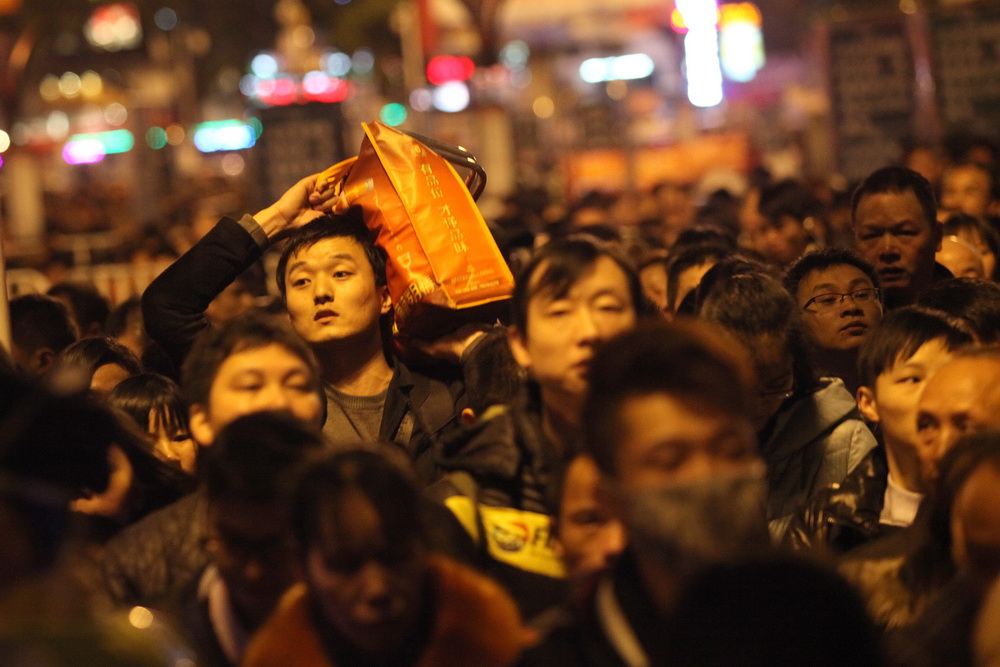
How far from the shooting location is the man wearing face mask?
102 inches

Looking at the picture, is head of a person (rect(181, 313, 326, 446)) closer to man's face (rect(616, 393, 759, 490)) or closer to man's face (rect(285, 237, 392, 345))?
man's face (rect(285, 237, 392, 345))

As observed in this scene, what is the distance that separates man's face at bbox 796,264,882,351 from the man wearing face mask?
3035 millimetres

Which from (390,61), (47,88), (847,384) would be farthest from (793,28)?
(847,384)

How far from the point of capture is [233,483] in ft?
Result: 10.4

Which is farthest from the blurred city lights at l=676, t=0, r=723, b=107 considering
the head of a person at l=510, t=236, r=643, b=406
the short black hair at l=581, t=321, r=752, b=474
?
the short black hair at l=581, t=321, r=752, b=474

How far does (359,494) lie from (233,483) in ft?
1.65

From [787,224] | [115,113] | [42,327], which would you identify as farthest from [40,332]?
[115,113]

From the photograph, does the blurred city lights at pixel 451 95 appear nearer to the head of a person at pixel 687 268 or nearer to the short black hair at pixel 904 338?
the head of a person at pixel 687 268

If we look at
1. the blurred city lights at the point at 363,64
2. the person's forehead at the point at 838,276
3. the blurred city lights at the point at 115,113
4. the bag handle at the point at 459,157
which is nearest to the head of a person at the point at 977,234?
the person's forehead at the point at 838,276

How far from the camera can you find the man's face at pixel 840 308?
5.63 metres

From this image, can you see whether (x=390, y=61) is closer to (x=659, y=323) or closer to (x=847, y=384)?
(x=847, y=384)

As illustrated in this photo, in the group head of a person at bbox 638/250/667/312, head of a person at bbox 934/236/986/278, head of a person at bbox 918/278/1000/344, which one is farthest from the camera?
head of a person at bbox 638/250/667/312

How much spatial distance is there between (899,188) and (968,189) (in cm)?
374

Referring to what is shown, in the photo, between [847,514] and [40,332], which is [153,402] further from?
[847,514]
